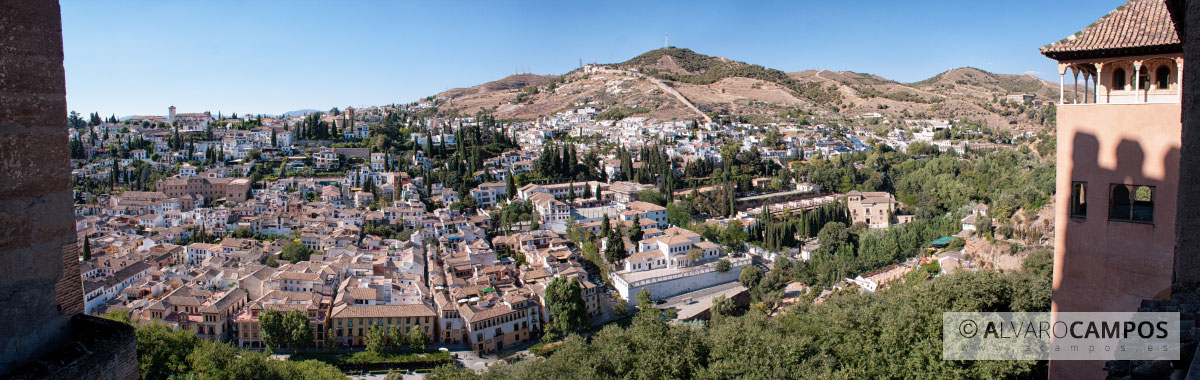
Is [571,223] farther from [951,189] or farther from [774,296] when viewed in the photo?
[951,189]

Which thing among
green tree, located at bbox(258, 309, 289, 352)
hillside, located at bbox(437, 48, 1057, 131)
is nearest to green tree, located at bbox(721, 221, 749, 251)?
green tree, located at bbox(258, 309, 289, 352)

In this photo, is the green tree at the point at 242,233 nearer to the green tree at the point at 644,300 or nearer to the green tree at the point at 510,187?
the green tree at the point at 510,187

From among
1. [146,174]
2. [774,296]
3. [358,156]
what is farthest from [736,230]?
[146,174]

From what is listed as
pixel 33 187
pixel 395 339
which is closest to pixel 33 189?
pixel 33 187

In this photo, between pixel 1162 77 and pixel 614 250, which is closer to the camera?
pixel 1162 77

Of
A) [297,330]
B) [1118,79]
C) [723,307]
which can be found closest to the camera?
[1118,79]

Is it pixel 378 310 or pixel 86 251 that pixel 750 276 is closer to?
pixel 378 310
